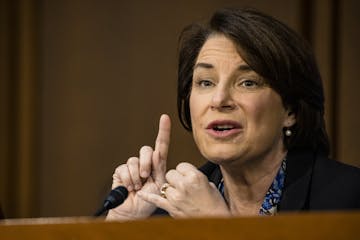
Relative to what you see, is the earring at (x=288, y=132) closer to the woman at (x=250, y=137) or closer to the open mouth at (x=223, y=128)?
the woman at (x=250, y=137)

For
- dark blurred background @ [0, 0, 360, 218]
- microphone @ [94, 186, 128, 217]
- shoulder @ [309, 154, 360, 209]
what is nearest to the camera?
microphone @ [94, 186, 128, 217]

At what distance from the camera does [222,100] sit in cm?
160

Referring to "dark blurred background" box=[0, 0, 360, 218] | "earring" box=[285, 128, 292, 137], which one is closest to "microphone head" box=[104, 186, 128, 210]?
"earring" box=[285, 128, 292, 137]

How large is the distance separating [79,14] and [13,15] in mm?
258

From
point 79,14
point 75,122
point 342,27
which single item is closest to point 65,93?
point 75,122

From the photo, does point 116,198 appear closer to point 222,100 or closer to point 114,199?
point 114,199

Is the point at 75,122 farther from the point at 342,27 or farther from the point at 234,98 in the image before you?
the point at 234,98

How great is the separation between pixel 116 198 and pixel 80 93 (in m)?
1.42

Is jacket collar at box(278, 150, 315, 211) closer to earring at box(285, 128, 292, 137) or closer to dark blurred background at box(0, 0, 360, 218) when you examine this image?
earring at box(285, 128, 292, 137)

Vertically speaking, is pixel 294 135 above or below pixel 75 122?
above

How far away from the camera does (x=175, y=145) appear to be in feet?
9.28

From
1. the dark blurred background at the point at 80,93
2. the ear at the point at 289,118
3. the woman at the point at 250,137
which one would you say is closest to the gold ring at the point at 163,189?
the woman at the point at 250,137

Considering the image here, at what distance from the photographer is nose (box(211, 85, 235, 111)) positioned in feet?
5.24

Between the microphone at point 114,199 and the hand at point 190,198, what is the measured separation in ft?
0.17
